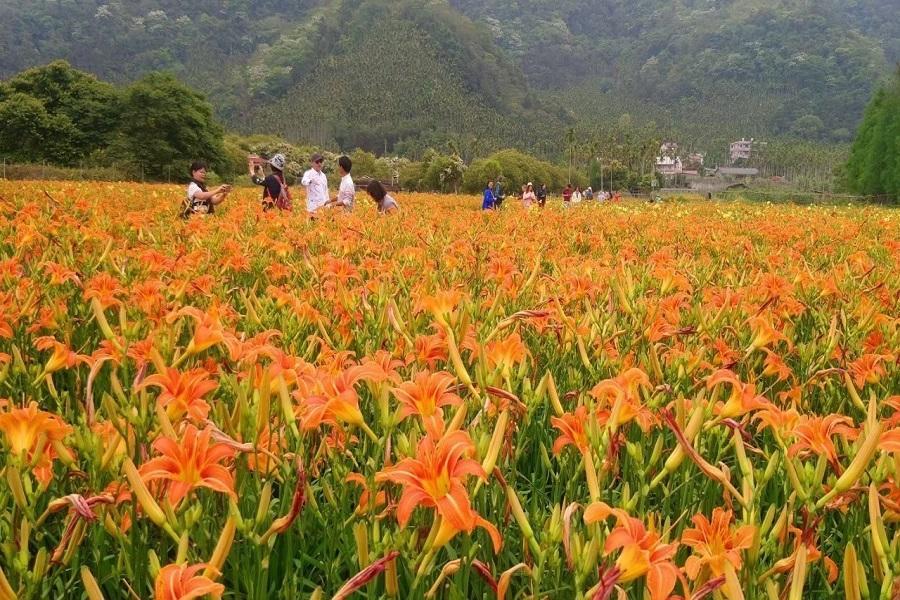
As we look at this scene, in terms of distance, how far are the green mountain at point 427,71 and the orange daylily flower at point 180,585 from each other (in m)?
95.7

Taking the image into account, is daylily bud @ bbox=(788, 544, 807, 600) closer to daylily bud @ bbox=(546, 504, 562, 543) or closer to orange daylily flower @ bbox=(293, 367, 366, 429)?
daylily bud @ bbox=(546, 504, 562, 543)

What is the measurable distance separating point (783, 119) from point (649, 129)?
1371 inches

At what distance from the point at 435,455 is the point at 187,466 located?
0.30 meters

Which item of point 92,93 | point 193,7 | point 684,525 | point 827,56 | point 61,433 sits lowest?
point 684,525

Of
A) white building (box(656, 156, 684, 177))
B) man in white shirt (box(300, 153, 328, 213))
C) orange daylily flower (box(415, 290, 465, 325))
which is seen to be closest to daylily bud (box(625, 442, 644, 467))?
orange daylily flower (box(415, 290, 465, 325))

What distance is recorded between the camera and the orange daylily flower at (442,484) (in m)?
0.70

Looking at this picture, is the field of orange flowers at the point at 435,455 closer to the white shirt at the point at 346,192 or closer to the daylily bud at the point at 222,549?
the daylily bud at the point at 222,549

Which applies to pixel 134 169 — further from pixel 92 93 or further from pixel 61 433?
pixel 61 433

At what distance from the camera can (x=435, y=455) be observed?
2.43 ft

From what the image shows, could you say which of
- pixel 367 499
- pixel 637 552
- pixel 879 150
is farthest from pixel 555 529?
pixel 879 150

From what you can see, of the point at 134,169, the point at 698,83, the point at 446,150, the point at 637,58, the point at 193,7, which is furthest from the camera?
the point at 637,58

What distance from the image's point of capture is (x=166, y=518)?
2.60 ft

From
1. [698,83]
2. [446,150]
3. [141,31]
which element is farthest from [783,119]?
[141,31]

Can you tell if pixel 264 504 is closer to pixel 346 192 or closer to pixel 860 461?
pixel 860 461
